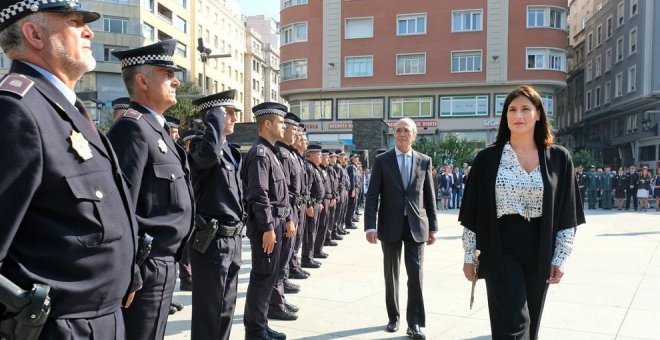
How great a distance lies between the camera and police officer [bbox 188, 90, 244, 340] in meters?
4.03

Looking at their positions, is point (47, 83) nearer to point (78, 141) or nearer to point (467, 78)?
point (78, 141)

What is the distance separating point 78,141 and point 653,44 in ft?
145

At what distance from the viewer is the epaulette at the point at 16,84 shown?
194cm

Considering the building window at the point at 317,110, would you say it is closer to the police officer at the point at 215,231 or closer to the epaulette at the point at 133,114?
the police officer at the point at 215,231

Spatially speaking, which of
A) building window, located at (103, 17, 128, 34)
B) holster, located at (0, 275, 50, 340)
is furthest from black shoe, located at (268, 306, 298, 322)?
building window, located at (103, 17, 128, 34)

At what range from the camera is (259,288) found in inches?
195

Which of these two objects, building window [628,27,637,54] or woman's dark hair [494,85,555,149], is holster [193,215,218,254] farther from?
building window [628,27,637,54]

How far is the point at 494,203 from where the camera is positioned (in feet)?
11.7

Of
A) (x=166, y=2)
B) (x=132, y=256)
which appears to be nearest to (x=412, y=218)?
(x=132, y=256)

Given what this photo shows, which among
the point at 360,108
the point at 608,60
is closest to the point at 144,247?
the point at 360,108

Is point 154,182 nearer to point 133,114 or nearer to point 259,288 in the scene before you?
point 133,114

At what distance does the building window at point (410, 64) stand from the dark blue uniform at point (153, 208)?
37.2m

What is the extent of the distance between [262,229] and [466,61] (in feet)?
117

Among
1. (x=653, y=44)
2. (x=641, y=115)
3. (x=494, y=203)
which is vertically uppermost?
(x=653, y=44)
